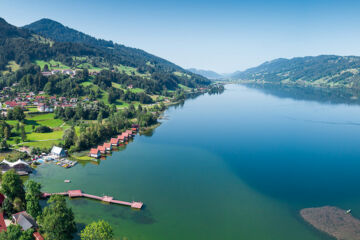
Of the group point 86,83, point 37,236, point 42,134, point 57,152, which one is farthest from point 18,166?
point 86,83

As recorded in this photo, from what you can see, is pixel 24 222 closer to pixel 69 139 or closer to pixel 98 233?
pixel 98 233

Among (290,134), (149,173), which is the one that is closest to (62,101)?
(149,173)

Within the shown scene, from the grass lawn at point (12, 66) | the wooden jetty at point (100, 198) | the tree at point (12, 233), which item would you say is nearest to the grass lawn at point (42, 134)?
the wooden jetty at point (100, 198)

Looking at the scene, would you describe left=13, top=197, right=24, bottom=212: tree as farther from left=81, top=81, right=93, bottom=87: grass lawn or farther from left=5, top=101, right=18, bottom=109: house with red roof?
left=81, top=81, right=93, bottom=87: grass lawn

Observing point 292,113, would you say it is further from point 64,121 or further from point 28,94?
point 28,94

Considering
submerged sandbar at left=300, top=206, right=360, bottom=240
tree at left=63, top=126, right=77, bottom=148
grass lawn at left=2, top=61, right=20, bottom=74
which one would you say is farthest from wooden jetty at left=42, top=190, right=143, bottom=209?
grass lawn at left=2, top=61, right=20, bottom=74
